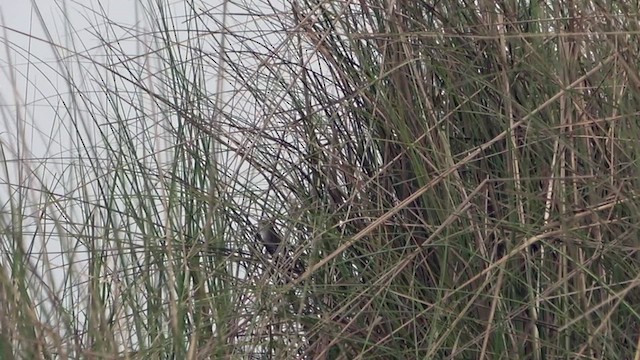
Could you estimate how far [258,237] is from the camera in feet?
4.87

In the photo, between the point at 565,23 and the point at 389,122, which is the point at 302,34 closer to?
the point at 389,122

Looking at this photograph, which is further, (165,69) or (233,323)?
(165,69)

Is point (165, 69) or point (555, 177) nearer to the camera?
point (555, 177)

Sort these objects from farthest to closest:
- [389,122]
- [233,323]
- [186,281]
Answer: [389,122]
[233,323]
[186,281]

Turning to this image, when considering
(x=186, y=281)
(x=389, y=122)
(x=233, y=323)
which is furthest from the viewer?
(x=389, y=122)

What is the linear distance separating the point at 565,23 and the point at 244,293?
0.52 metres

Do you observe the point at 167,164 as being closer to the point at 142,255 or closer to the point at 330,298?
the point at 142,255

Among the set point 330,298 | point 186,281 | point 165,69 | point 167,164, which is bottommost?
point 330,298

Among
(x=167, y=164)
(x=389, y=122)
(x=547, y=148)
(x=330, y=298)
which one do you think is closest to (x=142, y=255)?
(x=167, y=164)

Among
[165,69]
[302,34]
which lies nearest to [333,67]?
[302,34]

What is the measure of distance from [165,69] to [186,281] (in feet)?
1.34

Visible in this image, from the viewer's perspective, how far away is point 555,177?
3.94 ft

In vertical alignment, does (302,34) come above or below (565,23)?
above

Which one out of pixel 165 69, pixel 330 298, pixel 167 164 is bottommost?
pixel 330 298
